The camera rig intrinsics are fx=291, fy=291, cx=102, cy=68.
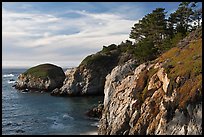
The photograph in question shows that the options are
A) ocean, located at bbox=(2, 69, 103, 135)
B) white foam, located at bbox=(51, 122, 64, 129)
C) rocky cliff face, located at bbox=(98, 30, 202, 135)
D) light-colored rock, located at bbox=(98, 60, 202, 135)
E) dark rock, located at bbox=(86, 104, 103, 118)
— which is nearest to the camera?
light-colored rock, located at bbox=(98, 60, 202, 135)

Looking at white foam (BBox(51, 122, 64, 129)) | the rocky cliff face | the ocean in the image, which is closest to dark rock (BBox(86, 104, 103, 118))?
the ocean

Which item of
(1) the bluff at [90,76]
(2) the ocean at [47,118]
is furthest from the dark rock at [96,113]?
(1) the bluff at [90,76]

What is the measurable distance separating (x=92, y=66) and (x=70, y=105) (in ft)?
81.3

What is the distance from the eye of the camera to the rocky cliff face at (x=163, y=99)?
2634 centimetres

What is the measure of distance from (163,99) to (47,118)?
82.4 ft

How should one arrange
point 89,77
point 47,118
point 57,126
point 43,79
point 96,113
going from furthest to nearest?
1. point 43,79
2. point 89,77
3. point 96,113
4. point 47,118
5. point 57,126

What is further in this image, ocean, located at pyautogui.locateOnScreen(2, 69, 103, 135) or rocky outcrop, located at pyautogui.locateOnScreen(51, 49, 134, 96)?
rocky outcrop, located at pyautogui.locateOnScreen(51, 49, 134, 96)

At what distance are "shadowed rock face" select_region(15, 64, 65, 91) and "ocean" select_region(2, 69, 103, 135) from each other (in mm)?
24181

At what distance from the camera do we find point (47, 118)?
159 ft

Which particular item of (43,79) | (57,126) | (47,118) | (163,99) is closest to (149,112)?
(163,99)

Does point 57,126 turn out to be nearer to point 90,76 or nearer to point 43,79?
point 90,76

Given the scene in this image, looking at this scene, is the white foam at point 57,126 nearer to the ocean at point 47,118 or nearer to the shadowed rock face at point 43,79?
the ocean at point 47,118

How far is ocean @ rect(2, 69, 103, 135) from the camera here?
1587 inches

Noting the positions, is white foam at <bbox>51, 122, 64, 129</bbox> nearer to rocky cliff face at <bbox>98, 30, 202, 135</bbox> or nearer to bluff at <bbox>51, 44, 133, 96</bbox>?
rocky cliff face at <bbox>98, 30, 202, 135</bbox>
